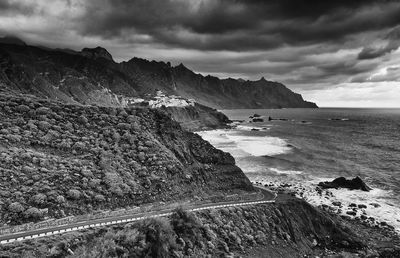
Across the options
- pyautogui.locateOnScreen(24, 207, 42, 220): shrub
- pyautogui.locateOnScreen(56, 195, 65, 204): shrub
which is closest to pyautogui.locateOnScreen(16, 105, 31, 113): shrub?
pyautogui.locateOnScreen(56, 195, 65, 204): shrub

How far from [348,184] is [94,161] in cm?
4873

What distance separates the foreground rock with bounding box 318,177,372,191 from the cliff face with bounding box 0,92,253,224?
82.7 ft

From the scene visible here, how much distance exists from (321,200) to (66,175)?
41368mm

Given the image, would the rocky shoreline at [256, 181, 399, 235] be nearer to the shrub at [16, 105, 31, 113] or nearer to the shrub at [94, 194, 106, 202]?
the shrub at [94, 194, 106, 202]

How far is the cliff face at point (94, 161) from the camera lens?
28.9 meters

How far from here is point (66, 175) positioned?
1254 inches

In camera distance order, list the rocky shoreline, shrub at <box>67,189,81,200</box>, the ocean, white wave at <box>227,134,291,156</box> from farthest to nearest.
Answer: white wave at <box>227,134,291,156</box> → the ocean → the rocky shoreline → shrub at <box>67,189,81,200</box>

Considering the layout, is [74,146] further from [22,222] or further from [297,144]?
[297,144]

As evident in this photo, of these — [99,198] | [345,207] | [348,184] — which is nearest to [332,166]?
[348,184]

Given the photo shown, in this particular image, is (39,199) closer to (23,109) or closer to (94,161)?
(94,161)

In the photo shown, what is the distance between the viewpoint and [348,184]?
60250 mm

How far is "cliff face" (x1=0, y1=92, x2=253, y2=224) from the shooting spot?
28906mm

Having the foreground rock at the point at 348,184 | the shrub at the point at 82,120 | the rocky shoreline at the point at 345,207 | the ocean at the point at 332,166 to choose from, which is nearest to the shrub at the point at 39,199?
the shrub at the point at 82,120

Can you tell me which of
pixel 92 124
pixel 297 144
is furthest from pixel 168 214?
pixel 297 144
